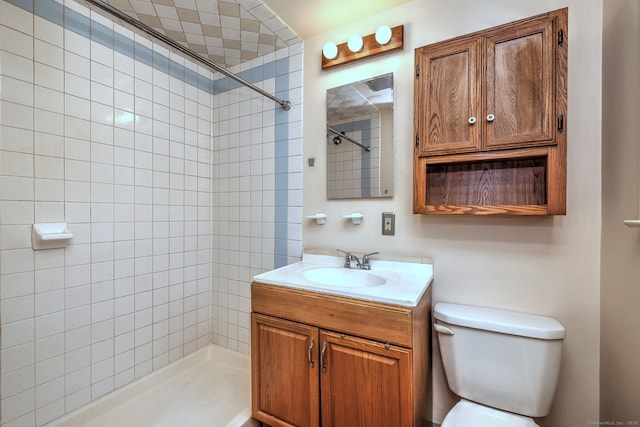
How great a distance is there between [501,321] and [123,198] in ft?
6.98

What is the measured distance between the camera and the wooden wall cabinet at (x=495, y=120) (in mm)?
1098

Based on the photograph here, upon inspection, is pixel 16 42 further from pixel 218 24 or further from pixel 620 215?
pixel 620 215

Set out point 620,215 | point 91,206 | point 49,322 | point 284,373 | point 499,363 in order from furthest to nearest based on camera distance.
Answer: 1. point 91,206
2. point 49,322
3. point 284,373
4. point 499,363
5. point 620,215

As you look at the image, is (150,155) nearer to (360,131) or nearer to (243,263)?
(243,263)

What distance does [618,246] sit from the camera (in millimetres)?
1013

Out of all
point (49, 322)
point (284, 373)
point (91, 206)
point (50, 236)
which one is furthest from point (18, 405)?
point (284, 373)

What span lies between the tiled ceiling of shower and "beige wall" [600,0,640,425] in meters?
1.59

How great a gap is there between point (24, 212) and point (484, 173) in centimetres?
225

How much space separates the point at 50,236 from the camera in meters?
1.33

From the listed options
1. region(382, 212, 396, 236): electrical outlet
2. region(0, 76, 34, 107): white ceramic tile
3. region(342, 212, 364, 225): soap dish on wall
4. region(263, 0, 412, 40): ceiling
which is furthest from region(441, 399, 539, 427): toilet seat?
region(0, 76, 34, 107): white ceramic tile

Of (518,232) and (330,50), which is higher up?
(330,50)

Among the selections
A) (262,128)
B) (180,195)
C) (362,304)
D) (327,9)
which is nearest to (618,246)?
(362,304)

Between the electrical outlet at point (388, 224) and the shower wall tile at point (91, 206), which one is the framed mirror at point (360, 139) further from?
the shower wall tile at point (91, 206)

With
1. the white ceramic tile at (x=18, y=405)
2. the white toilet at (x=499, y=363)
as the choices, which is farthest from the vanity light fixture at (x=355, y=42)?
the white ceramic tile at (x=18, y=405)
